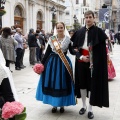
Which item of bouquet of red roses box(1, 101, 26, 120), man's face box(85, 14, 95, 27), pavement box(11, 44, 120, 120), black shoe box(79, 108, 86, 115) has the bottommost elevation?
pavement box(11, 44, 120, 120)

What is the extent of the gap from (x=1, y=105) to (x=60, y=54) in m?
2.52

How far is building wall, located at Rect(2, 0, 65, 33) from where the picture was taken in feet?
72.3

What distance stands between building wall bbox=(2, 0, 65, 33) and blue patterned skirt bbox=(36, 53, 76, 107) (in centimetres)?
1746

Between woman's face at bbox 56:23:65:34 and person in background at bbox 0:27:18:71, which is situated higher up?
woman's face at bbox 56:23:65:34

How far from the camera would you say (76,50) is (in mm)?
4344

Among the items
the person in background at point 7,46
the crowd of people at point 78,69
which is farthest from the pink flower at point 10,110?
the person in background at point 7,46

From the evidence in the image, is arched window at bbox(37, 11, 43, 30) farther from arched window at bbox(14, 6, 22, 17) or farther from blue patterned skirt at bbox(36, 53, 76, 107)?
blue patterned skirt at bbox(36, 53, 76, 107)

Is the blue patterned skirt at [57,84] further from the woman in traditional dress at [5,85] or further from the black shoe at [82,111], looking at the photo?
the woman in traditional dress at [5,85]

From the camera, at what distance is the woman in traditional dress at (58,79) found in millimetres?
4438

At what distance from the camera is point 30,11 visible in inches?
1049

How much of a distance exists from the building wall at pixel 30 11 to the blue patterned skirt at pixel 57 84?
17.5 m

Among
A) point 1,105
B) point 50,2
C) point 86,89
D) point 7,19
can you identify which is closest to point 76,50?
point 86,89

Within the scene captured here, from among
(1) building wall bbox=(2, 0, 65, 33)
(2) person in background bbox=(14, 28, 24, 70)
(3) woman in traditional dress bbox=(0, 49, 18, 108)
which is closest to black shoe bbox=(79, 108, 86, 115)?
(3) woman in traditional dress bbox=(0, 49, 18, 108)

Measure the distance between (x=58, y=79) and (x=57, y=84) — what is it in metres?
0.08
